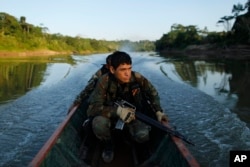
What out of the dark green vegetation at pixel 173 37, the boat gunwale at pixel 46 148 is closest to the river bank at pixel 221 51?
the dark green vegetation at pixel 173 37

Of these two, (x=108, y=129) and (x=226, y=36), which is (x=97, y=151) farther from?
(x=226, y=36)

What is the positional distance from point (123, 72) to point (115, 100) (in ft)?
1.54

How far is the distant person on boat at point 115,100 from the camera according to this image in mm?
4164

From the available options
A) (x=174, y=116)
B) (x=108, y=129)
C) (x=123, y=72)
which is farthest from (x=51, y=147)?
(x=174, y=116)

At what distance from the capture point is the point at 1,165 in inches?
200

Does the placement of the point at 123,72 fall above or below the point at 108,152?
above

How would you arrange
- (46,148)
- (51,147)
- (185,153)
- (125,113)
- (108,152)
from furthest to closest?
1. (108,152)
2. (125,113)
3. (51,147)
4. (46,148)
5. (185,153)

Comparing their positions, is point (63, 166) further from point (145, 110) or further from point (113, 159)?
point (145, 110)

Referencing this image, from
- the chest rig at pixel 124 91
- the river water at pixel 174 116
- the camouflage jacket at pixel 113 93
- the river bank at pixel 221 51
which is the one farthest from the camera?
the river bank at pixel 221 51

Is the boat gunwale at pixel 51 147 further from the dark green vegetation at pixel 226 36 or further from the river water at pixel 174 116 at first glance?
the dark green vegetation at pixel 226 36

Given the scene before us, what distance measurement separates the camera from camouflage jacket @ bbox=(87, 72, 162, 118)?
427cm

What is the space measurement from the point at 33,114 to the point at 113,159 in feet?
14.9

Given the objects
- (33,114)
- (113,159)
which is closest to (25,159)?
(113,159)

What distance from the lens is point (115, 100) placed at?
4.44m
